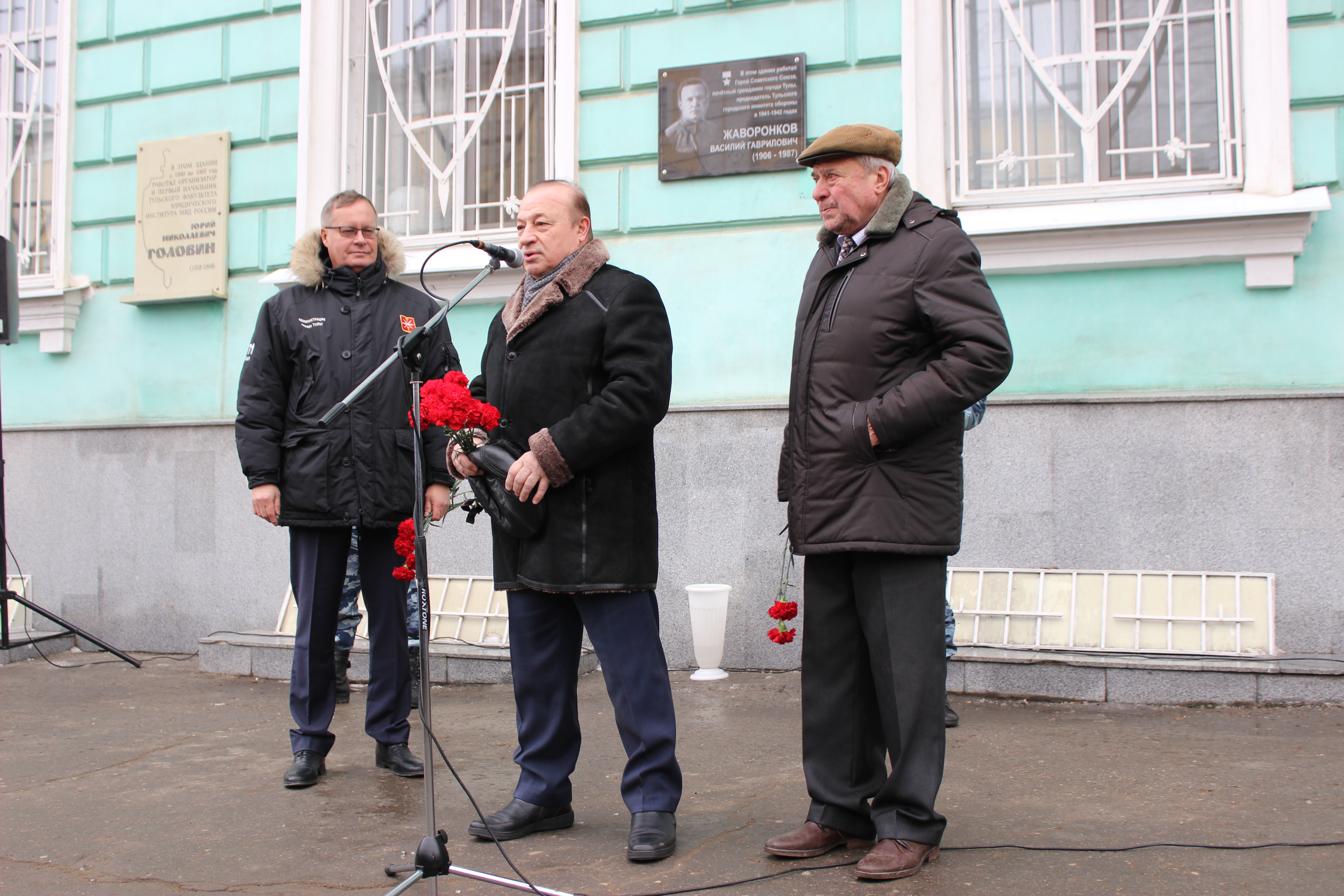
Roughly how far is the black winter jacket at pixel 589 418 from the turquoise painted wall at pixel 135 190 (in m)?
A: 4.59

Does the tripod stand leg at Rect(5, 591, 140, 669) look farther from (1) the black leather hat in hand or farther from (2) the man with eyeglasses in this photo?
(1) the black leather hat in hand

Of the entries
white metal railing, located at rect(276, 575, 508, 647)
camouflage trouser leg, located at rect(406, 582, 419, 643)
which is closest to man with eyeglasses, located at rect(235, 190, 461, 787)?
camouflage trouser leg, located at rect(406, 582, 419, 643)

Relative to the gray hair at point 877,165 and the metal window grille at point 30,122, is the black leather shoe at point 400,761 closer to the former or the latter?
the gray hair at point 877,165

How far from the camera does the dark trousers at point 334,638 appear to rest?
13.3ft

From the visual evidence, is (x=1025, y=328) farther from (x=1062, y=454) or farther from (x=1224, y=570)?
(x=1224, y=570)

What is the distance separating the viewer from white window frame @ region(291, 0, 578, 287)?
22.5 feet

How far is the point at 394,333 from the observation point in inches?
164

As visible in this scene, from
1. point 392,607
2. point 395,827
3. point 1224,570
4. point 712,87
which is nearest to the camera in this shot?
point 395,827

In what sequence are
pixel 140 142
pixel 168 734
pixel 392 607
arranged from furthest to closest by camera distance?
pixel 140 142 < pixel 168 734 < pixel 392 607

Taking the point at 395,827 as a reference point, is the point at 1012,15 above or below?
above

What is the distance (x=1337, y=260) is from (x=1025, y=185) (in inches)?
60.1

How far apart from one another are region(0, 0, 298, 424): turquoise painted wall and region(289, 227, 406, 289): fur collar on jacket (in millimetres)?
3351

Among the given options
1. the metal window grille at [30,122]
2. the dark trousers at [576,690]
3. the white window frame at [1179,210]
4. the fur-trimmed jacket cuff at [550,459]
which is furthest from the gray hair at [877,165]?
the metal window grille at [30,122]

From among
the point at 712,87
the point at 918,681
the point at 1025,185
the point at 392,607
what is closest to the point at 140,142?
the point at 712,87
